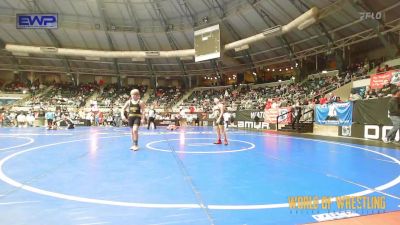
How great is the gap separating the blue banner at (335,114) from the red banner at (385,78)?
307cm

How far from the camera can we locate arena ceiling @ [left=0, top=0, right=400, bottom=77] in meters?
25.5

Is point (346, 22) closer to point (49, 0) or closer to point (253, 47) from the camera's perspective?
point (253, 47)

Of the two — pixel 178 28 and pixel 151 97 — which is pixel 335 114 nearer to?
pixel 178 28

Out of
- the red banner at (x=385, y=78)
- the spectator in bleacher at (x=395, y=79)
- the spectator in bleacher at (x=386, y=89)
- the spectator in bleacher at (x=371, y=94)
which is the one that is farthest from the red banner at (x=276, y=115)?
the spectator in bleacher at (x=395, y=79)

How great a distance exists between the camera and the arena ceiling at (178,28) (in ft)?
83.7

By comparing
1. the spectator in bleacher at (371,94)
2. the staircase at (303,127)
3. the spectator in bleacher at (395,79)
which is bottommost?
the staircase at (303,127)

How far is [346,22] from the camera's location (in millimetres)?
25469

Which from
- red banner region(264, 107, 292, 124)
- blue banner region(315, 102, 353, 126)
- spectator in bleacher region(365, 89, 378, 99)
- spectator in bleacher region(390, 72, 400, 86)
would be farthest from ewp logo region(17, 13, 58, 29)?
spectator in bleacher region(390, 72, 400, 86)

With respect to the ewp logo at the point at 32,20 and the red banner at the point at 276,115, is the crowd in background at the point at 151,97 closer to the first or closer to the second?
the red banner at the point at 276,115

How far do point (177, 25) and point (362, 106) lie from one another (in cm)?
2595

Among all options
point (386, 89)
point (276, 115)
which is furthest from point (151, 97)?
point (386, 89)

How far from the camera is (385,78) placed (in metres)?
16.3

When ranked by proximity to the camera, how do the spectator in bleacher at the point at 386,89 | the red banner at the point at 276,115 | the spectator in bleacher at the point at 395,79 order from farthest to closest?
the red banner at the point at 276,115
the spectator in bleacher at the point at 395,79
the spectator in bleacher at the point at 386,89

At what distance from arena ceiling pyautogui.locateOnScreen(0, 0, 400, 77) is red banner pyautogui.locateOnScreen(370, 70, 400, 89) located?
297 inches
